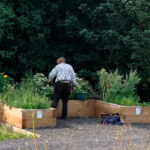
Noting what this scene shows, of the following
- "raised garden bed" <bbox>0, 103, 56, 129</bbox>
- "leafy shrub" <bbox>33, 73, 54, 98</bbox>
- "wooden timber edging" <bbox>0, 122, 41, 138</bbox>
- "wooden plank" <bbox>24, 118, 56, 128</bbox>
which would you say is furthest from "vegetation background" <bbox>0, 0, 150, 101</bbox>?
"wooden plank" <bbox>24, 118, 56, 128</bbox>

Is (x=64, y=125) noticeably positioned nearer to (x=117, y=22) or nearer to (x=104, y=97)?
(x=104, y=97)

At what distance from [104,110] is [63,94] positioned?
1.38 metres

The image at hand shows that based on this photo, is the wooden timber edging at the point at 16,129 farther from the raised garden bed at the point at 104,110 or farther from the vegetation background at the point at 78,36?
the vegetation background at the point at 78,36

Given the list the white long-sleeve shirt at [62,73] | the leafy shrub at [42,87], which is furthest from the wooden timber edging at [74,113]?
the white long-sleeve shirt at [62,73]

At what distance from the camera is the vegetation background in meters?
14.0

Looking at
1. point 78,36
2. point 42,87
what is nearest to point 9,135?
point 42,87

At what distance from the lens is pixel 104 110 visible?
12336 millimetres

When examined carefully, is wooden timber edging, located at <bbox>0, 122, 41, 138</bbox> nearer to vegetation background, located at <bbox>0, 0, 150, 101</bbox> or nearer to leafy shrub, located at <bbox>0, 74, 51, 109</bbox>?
leafy shrub, located at <bbox>0, 74, 51, 109</bbox>

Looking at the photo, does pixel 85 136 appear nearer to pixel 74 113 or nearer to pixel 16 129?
pixel 16 129

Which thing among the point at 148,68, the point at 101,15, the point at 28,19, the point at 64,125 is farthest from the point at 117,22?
the point at 64,125

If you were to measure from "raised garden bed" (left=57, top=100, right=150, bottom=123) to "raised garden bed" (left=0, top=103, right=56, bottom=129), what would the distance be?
5.93 feet

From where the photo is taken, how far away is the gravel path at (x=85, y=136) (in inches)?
313

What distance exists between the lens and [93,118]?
12438mm

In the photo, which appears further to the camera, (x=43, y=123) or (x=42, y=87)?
(x=42, y=87)
